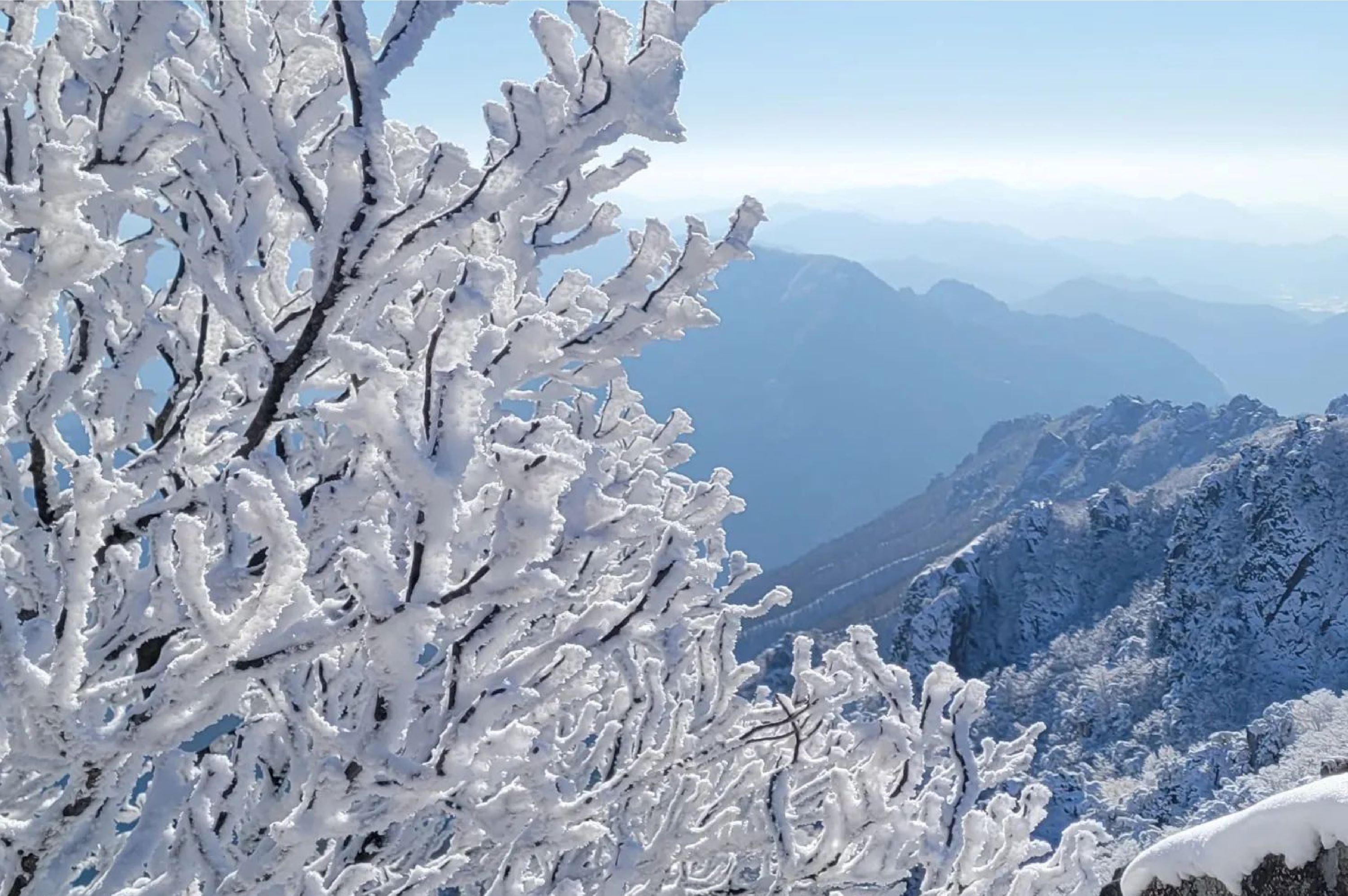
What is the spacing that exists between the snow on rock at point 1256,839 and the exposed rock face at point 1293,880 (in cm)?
3

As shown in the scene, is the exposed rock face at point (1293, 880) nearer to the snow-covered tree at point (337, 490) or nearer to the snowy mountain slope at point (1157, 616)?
the snow-covered tree at point (337, 490)

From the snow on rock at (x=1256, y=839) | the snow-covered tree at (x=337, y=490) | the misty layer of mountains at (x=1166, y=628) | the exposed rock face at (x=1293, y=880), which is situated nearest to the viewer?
the snow-covered tree at (x=337, y=490)

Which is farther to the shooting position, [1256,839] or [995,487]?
[995,487]

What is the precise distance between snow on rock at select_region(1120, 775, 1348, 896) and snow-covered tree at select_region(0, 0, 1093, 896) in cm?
431

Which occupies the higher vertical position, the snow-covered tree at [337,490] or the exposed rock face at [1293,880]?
the snow-covered tree at [337,490]

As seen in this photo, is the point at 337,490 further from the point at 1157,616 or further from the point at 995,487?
the point at 995,487

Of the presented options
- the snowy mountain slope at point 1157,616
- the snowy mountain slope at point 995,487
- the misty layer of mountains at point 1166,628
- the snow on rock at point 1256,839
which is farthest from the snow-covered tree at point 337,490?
the snowy mountain slope at point 995,487

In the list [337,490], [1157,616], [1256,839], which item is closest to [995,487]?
[1157,616]

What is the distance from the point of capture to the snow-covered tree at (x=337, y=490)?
1.53 meters

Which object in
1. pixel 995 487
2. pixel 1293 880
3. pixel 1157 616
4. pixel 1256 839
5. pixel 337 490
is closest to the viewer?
pixel 337 490

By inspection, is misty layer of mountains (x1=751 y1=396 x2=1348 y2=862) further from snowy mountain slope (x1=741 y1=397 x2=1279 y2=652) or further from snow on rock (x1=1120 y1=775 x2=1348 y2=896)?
snow on rock (x1=1120 y1=775 x2=1348 y2=896)

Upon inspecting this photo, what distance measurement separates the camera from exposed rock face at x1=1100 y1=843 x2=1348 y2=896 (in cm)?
611

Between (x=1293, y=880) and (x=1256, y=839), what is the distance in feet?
1.09

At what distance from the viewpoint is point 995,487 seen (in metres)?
147
